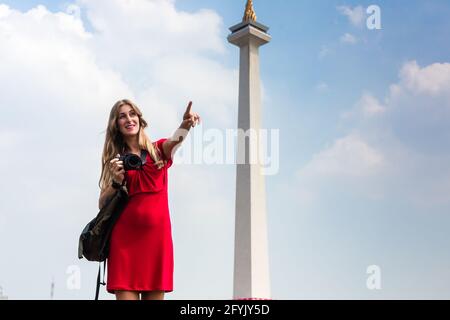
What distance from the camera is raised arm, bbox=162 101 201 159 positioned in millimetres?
3914

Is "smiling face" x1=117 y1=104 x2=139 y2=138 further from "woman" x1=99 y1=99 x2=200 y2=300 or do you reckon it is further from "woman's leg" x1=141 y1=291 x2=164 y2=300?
"woman's leg" x1=141 y1=291 x2=164 y2=300

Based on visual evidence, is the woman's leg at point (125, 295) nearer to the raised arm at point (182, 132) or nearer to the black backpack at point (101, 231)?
the black backpack at point (101, 231)

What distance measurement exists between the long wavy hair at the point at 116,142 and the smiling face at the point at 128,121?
2 centimetres

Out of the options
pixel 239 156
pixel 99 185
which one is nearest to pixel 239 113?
pixel 239 156

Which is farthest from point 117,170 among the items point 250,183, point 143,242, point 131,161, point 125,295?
point 250,183

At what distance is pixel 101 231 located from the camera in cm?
376

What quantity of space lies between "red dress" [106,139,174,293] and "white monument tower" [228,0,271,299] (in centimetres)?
976

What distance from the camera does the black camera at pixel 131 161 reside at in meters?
3.73

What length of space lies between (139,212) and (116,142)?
0.52 meters

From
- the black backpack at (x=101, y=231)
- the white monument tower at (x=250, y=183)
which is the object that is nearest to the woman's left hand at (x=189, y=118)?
the black backpack at (x=101, y=231)

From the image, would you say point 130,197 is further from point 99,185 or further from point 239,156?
point 239,156

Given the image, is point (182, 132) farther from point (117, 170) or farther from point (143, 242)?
point (143, 242)
